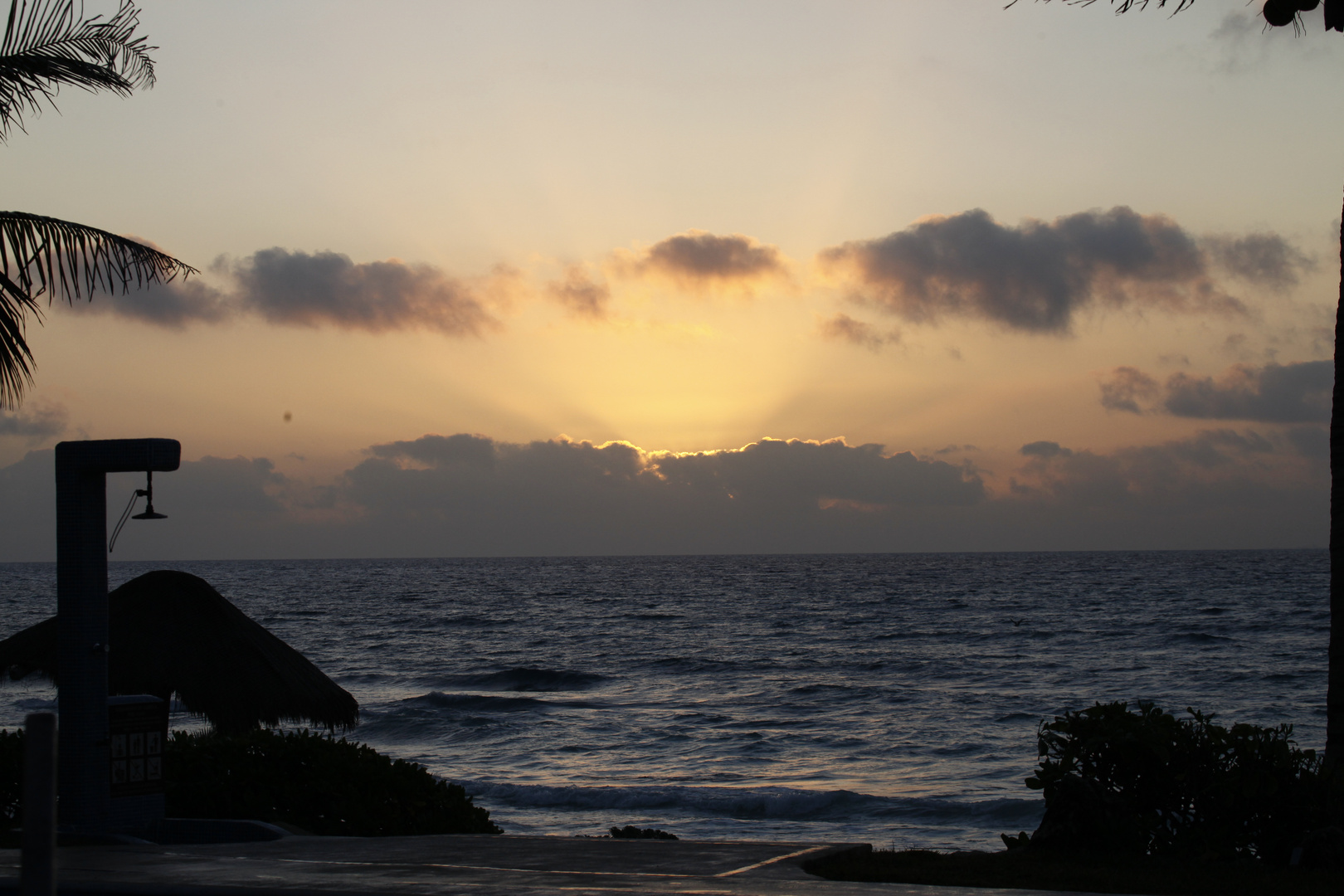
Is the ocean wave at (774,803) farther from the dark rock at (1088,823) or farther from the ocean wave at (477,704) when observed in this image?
the ocean wave at (477,704)

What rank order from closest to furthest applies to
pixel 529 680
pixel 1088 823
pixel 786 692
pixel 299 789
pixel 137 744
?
1. pixel 1088 823
2. pixel 137 744
3. pixel 299 789
4. pixel 786 692
5. pixel 529 680

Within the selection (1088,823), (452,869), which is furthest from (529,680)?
(452,869)

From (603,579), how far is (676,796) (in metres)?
138

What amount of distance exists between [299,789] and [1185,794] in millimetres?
7754

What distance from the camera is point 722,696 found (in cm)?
3850

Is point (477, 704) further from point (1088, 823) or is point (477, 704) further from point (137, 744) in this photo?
point (1088, 823)

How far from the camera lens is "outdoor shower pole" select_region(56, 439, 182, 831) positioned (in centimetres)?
952

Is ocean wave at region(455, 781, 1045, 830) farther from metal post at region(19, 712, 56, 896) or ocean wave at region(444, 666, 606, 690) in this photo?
ocean wave at region(444, 666, 606, 690)

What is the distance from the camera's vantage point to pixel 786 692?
126 feet

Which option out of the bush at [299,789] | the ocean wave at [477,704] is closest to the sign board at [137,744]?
the bush at [299,789]

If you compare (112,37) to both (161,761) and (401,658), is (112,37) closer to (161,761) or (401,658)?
(161,761)

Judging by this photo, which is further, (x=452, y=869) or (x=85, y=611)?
(x=85, y=611)

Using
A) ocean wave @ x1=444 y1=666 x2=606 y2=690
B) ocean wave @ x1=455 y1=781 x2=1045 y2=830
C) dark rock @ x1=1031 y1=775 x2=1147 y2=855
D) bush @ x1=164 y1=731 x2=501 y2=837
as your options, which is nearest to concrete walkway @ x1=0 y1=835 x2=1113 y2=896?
bush @ x1=164 y1=731 x2=501 y2=837

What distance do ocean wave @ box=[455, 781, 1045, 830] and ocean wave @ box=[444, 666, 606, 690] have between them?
20725 mm
